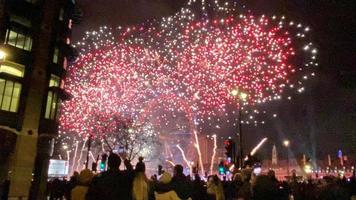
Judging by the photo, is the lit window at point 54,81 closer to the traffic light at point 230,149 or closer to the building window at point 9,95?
the building window at point 9,95

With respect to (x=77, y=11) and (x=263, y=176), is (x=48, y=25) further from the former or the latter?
(x=77, y=11)

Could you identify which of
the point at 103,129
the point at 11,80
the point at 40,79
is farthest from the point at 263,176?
the point at 103,129

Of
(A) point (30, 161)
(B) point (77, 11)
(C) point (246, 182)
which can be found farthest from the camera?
(B) point (77, 11)

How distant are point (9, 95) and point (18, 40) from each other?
4840 mm

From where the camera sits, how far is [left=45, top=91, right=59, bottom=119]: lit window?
30.4 m

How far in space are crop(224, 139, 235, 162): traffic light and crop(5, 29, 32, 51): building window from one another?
19518 millimetres

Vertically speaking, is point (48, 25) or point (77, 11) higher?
point (77, 11)

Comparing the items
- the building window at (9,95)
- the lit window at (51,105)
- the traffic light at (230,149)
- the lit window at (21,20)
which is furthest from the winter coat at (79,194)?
the lit window at (21,20)

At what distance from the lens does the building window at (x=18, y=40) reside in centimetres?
2783

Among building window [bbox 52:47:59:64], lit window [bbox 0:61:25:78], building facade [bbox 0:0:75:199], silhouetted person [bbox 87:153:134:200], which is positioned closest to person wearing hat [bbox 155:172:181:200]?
silhouetted person [bbox 87:153:134:200]

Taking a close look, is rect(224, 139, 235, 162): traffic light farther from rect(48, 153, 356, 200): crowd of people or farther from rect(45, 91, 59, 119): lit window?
Answer: rect(45, 91, 59, 119): lit window

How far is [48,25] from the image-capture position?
12.7m

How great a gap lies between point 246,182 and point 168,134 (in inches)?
3297

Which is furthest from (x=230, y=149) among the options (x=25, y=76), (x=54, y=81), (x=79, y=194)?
(x=54, y=81)
